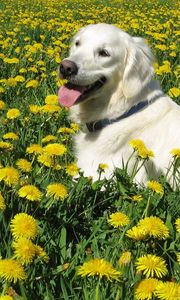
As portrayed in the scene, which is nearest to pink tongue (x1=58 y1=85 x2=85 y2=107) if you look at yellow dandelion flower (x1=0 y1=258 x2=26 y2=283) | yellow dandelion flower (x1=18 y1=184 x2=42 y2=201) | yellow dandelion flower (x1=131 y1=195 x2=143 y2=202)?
yellow dandelion flower (x1=131 y1=195 x2=143 y2=202)

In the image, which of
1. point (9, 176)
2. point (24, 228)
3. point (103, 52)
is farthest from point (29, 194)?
point (103, 52)

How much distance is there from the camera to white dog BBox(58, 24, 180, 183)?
3.52m

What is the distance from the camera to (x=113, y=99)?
3686 millimetres

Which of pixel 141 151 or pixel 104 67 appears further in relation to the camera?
pixel 104 67

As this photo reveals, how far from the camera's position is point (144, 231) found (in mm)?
1782

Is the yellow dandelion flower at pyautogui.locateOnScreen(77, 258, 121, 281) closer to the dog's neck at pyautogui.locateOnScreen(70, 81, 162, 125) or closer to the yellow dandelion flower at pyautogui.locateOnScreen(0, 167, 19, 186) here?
the yellow dandelion flower at pyautogui.locateOnScreen(0, 167, 19, 186)

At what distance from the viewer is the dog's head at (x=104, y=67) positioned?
358 cm

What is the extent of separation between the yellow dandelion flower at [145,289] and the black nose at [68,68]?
7.30 feet

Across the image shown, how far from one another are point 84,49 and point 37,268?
84.9 inches

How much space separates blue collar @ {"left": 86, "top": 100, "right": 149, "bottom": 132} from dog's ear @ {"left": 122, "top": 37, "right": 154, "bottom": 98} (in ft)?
0.37

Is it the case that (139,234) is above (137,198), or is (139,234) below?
above

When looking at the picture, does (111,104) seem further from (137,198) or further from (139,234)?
(139,234)

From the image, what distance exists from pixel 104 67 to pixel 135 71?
0.22 metres

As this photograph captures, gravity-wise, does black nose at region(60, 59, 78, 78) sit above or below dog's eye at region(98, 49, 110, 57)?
below
